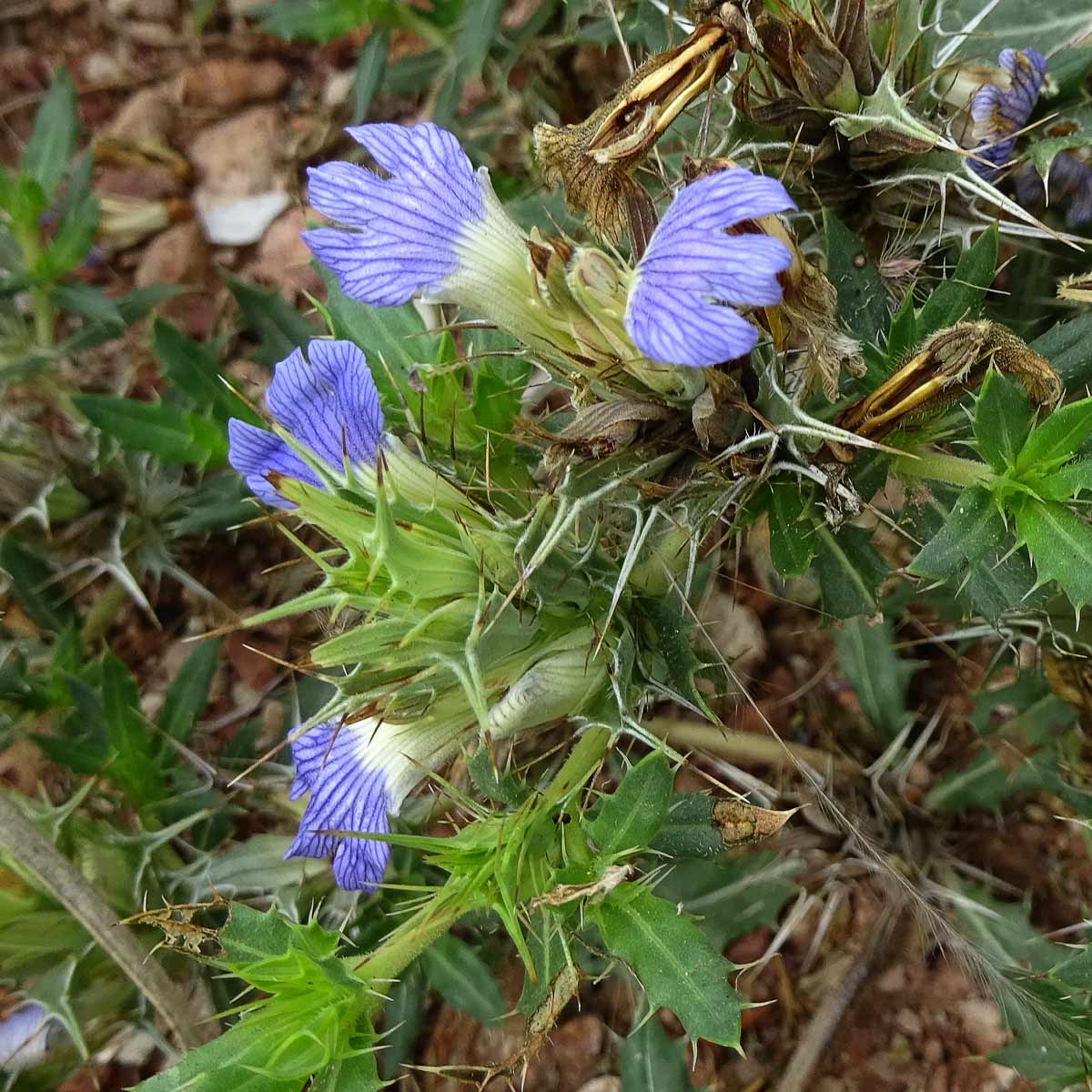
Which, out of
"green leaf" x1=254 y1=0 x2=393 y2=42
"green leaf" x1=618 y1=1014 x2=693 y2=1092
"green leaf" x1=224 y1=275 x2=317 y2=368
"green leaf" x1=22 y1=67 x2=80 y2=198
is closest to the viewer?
"green leaf" x1=618 y1=1014 x2=693 y2=1092

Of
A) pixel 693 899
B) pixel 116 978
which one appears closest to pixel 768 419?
pixel 693 899

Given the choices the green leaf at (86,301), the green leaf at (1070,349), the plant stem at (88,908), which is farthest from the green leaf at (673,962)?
the green leaf at (86,301)

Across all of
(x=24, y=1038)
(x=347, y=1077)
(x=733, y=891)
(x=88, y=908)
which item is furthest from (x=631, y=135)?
(x=24, y=1038)

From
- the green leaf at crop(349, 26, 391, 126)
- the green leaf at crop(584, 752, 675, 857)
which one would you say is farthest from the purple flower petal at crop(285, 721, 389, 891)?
the green leaf at crop(349, 26, 391, 126)

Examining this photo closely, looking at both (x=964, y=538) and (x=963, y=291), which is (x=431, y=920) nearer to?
(x=964, y=538)

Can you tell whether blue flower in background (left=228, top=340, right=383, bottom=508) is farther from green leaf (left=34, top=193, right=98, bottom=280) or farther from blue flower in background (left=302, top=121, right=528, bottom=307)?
green leaf (left=34, top=193, right=98, bottom=280)
